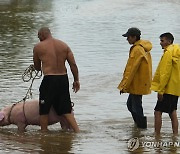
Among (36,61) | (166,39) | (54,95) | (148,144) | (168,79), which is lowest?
(148,144)

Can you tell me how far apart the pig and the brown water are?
0.14 m

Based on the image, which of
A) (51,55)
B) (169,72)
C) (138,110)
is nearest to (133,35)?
(169,72)

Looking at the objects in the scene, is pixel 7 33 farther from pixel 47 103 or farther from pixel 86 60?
pixel 47 103

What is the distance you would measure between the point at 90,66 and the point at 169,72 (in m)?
7.67

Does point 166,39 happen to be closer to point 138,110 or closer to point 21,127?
point 138,110

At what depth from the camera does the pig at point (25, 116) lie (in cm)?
993

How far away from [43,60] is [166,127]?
7.72ft

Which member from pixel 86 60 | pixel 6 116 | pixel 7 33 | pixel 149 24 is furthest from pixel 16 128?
pixel 149 24

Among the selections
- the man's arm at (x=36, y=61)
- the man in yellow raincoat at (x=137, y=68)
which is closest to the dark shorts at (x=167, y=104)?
the man in yellow raincoat at (x=137, y=68)

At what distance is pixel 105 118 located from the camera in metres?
11.4

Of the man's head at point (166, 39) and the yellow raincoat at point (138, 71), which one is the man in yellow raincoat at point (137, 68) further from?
the man's head at point (166, 39)

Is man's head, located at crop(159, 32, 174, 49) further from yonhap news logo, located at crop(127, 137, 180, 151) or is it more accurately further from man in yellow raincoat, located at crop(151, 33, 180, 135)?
yonhap news logo, located at crop(127, 137, 180, 151)

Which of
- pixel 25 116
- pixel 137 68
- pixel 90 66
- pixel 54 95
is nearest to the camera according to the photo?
pixel 54 95

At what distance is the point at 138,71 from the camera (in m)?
10.2
